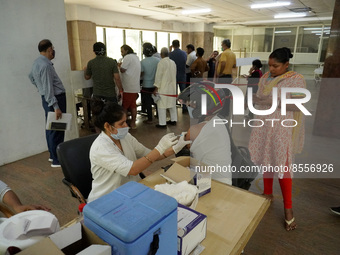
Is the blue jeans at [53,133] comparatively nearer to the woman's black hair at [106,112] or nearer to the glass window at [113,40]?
the woman's black hair at [106,112]

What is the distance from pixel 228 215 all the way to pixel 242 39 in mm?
13947

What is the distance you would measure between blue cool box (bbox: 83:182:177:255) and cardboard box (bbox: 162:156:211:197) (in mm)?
496

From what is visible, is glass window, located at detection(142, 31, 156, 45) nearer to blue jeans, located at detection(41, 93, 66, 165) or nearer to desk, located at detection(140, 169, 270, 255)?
blue jeans, located at detection(41, 93, 66, 165)

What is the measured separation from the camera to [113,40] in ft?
27.8

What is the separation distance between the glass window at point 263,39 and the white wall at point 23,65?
39.0 feet

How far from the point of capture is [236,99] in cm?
320

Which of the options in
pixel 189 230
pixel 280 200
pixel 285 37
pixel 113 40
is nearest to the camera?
pixel 189 230

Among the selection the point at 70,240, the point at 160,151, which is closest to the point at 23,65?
the point at 160,151

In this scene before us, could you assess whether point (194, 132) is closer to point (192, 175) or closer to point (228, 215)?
point (192, 175)

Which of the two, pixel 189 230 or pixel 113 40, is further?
pixel 113 40

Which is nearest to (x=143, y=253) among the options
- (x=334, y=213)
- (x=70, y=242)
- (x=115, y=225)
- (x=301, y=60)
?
(x=115, y=225)

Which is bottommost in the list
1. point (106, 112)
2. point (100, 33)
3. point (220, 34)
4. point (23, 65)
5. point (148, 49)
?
point (106, 112)

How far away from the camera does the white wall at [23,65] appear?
9.62 feet

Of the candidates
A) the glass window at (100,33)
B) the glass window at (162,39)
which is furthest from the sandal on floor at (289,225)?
the glass window at (162,39)
